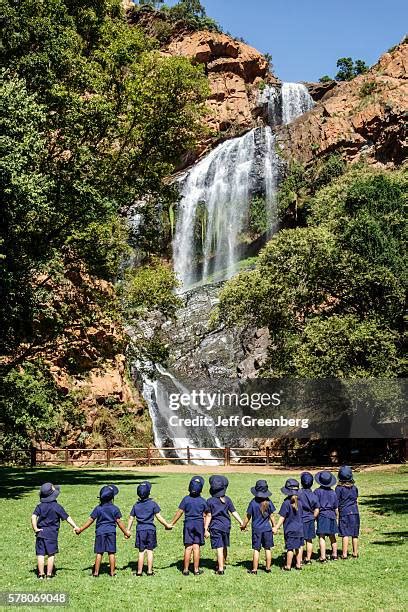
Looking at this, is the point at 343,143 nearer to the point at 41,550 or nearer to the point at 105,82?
the point at 105,82

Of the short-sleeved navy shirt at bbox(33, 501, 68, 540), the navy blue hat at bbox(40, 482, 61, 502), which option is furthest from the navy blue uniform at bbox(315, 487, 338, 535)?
the navy blue hat at bbox(40, 482, 61, 502)

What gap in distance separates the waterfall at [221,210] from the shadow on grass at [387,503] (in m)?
37.6

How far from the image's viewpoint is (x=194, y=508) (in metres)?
9.24

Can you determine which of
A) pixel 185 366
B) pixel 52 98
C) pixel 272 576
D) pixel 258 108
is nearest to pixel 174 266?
pixel 185 366

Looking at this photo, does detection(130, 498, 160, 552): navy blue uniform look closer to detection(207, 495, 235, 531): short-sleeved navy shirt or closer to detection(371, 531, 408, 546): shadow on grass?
detection(207, 495, 235, 531): short-sleeved navy shirt

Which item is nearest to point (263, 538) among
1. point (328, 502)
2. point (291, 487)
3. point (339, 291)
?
point (291, 487)

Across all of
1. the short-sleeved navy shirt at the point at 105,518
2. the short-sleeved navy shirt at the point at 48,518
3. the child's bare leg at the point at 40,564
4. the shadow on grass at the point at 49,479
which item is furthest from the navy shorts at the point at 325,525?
the shadow on grass at the point at 49,479

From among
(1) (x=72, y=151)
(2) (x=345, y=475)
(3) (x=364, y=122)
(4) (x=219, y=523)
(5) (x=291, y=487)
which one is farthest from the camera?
(3) (x=364, y=122)

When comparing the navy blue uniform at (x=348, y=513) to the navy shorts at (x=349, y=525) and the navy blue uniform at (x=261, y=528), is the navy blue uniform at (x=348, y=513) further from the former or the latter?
the navy blue uniform at (x=261, y=528)

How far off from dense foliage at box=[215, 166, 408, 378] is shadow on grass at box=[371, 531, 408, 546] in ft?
48.9

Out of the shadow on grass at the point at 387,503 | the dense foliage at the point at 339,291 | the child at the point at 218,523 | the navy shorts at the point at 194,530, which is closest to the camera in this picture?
the navy shorts at the point at 194,530

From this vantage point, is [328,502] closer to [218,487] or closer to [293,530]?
[293,530]

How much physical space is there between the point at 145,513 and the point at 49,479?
1294 centimetres

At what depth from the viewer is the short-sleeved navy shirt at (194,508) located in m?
9.21
